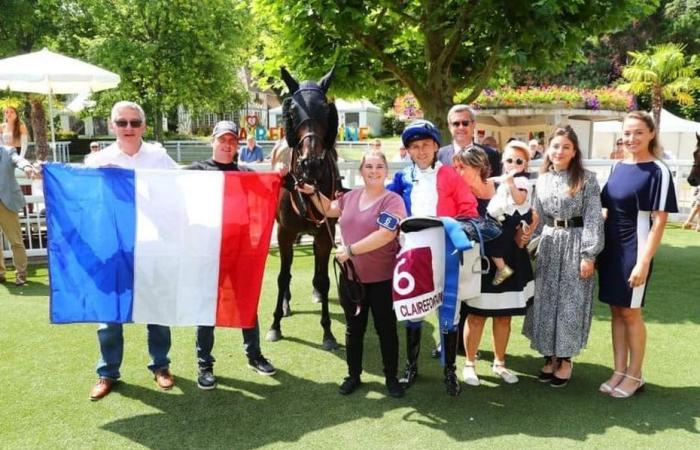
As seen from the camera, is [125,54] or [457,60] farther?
[125,54]

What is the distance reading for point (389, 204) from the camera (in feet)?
11.9

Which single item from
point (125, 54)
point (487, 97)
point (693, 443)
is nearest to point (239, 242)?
point (693, 443)

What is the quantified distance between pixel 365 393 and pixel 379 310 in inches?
25.8

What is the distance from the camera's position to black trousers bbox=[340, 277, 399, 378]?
379cm

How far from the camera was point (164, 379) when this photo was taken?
4.08 m

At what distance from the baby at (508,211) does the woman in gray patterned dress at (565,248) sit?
0.67 feet

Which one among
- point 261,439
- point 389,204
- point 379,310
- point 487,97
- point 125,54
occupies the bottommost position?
point 261,439

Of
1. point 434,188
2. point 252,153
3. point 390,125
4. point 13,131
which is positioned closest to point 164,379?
point 434,188

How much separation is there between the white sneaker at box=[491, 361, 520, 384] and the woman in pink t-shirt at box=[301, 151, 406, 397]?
815 millimetres

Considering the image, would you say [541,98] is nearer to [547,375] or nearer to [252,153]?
[252,153]

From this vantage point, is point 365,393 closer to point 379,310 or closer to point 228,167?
point 379,310

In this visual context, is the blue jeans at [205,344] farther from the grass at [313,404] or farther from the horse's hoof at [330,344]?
the horse's hoof at [330,344]

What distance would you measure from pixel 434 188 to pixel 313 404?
1.70m

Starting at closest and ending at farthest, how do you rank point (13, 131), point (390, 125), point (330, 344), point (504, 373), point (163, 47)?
point (504, 373) < point (330, 344) < point (13, 131) < point (163, 47) < point (390, 125)
